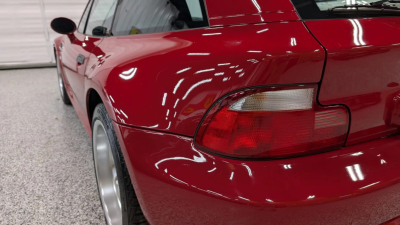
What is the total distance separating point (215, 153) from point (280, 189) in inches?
7.5

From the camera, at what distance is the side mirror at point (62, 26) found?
217cm

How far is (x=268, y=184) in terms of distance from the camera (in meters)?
0.76

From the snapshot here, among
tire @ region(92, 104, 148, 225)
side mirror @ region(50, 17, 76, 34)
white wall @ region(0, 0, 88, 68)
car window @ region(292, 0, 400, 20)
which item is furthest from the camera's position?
white wall @ region(0, 0, 88, 68)

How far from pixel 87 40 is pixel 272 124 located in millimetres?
1425

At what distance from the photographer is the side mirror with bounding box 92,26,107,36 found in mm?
1647

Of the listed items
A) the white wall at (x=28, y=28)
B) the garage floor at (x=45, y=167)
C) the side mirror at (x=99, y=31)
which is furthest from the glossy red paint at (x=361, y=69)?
the white wall at (x=28, y=28)

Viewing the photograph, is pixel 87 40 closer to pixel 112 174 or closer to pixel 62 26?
pixel 62 26

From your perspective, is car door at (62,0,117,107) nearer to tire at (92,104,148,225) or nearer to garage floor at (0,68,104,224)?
tire at (92,104,148,225)

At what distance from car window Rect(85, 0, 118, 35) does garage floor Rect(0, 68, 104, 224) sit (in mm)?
917

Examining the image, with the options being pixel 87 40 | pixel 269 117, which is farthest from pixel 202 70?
pixel 87 40

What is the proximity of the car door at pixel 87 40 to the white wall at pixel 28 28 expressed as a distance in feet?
15.8

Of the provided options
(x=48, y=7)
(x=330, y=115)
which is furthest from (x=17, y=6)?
(x=330, y=115)

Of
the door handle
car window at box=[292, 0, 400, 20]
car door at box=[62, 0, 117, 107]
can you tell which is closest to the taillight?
car window at box=[292, 0, 400, 20]

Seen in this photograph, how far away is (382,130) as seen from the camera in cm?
91
